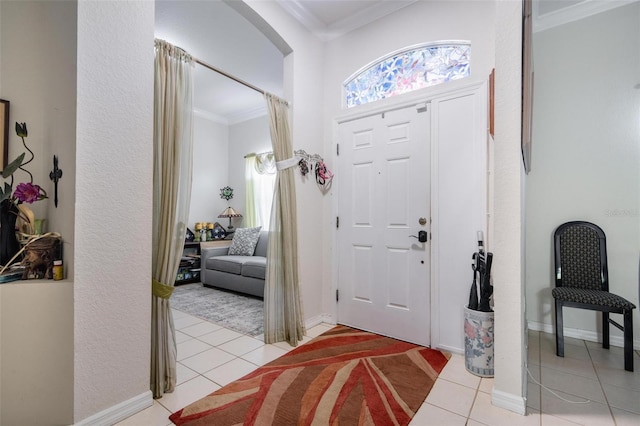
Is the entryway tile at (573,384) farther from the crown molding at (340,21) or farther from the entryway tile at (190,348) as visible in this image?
the crown molding at (340,21)

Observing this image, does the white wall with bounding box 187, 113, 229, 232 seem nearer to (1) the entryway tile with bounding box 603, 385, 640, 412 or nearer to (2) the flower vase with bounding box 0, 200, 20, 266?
(2) the flower vase with bounding box 0, 200, 20, 266

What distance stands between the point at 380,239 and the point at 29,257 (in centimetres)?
245

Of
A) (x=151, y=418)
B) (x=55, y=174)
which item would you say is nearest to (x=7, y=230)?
(x=55, y=174)

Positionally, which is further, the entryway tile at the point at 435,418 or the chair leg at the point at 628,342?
the chair leg at the point at 628,342

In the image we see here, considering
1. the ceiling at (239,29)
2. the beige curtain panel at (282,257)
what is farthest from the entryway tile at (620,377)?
the ceiling at (239,29)

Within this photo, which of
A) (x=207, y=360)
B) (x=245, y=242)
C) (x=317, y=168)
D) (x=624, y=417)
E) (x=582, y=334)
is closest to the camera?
(x=624, y=417)

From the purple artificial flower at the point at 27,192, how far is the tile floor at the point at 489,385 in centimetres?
128

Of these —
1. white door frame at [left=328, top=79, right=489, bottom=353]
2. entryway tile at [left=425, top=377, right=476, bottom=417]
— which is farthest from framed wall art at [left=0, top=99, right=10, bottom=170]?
entryway tile at [left=425, top=377, right=476, bottom=417]

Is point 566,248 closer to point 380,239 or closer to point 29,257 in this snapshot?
point 380,239

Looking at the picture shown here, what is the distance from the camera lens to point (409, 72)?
2.66 m

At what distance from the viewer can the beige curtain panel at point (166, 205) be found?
5.71 feet

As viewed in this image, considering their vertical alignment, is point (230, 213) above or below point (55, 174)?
below

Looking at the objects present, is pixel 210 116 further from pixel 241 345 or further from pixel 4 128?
pixel 241 345

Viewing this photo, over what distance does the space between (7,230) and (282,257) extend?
173cm
